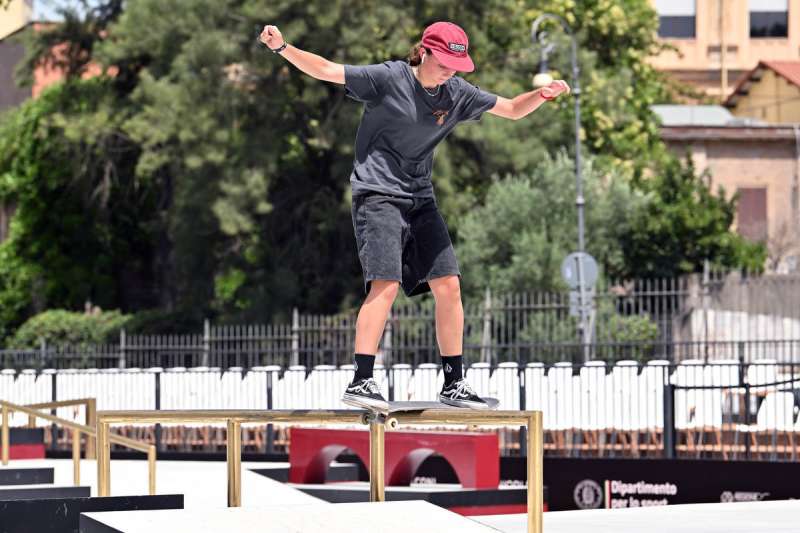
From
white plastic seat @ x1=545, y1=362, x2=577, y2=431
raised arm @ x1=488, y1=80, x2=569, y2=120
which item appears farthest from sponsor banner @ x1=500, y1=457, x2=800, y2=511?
raised arm @ x1=488, y1=80, x2=569, y2=120

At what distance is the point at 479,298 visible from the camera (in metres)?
37.2

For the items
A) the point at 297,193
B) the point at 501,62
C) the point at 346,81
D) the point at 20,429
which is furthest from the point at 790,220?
the point at 346,81

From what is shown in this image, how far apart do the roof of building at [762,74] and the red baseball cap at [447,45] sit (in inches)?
2175

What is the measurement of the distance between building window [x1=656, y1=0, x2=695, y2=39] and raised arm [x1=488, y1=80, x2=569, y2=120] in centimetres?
6646

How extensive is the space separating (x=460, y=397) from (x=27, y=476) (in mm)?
8378

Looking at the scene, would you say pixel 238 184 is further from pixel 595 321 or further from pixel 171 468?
pixel 171 468

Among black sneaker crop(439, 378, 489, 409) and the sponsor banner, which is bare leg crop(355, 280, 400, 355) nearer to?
black sneaker crop(439, 378, 489, 409)

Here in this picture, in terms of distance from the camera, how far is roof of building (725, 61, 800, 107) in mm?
61875

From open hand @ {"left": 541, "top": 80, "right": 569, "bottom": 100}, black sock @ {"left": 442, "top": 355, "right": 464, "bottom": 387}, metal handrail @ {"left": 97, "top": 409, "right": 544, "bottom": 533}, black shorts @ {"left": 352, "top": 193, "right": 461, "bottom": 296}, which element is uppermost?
open hand @ {"left": 541, "top": 80, "right": 569, "bottom": 100}

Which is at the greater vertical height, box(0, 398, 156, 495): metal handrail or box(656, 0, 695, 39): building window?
box(656, 0, 695, 39): building window

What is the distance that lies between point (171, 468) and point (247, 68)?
19608 mm

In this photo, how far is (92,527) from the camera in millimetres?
7770

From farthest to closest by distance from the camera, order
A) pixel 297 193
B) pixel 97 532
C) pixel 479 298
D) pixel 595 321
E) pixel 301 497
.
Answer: pixel 297 193
pixel 479 298
pixel 595 321
pixel 301 497
pixel 97 532

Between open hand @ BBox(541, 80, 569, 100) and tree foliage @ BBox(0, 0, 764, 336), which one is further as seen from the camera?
tree foliage @ BBox(0, 0, 764, 336)
